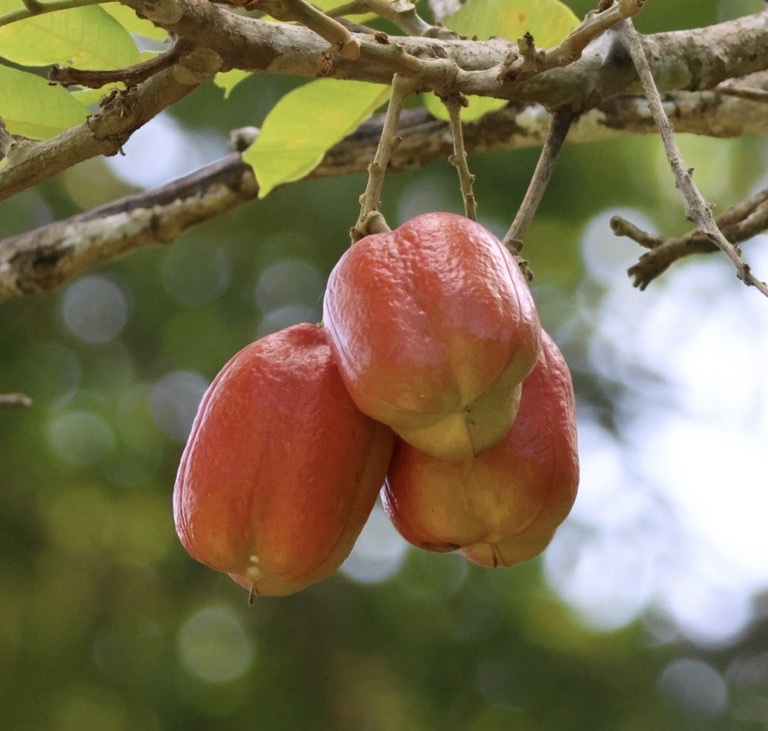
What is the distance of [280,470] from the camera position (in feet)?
2.42

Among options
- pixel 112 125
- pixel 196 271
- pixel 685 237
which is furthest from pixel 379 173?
pixel 196 271

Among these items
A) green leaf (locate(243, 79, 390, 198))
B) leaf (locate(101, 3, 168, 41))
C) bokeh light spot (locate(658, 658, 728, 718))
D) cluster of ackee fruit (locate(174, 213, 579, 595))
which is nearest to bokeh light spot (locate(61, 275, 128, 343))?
bokeh light spot (locate(658, 658, 728, 718))

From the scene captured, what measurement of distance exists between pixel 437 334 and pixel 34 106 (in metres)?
0.50

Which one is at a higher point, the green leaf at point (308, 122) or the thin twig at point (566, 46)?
the thin twig at point (566, 46)

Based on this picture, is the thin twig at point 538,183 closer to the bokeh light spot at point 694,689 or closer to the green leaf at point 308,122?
the green leaf at point 308,122

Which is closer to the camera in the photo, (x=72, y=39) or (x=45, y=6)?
(x=45, y=6)

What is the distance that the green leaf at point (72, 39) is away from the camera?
0.93m

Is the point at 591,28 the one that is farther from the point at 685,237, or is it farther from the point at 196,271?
the point at 196,271

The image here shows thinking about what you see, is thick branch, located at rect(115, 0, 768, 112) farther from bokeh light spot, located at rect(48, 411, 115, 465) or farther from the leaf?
bokeh light spot, located at rect(48, 411, 115, 465)

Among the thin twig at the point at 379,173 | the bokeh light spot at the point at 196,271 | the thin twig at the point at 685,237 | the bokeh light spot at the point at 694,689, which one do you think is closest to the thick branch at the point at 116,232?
the thin twig at the point at 685,237

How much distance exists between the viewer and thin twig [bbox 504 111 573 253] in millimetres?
870

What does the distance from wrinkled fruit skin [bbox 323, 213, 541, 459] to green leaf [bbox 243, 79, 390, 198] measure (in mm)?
440

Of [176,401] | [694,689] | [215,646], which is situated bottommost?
[694,689]

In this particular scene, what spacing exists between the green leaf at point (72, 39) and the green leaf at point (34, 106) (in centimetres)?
2
